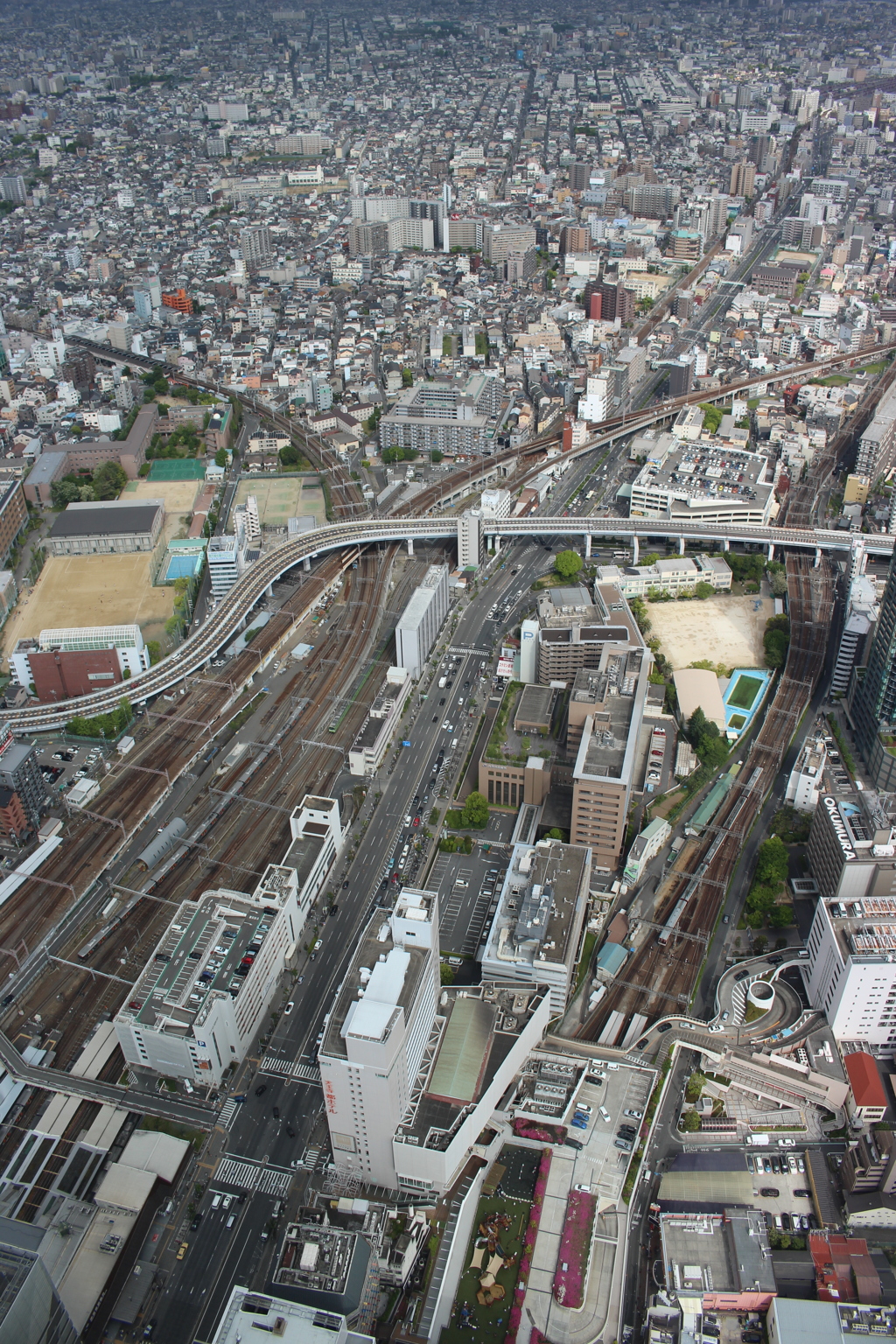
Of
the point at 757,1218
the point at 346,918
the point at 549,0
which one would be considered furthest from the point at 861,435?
the point at 549,0

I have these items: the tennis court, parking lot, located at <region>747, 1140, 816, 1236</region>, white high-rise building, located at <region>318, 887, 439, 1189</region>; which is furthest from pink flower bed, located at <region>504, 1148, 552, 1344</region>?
the tennis court

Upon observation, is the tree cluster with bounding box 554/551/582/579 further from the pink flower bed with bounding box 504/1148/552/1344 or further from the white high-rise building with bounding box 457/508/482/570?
the pink flower bed with bounding box 504/1148/552/1344

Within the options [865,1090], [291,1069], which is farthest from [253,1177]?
[865,1090]

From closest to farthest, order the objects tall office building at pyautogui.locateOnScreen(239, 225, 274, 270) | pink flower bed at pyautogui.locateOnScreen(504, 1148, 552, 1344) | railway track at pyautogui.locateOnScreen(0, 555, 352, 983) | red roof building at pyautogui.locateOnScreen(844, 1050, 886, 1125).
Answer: pink flower bed at pyautogui.locateOnScreen(504, 1148, 552, 1344) < red roof building at pyautogui.locateOnScreen(844, 1050, 886, 1125) < railway track at pyautogui.locateOnScreen(0, 555, 352, 983) < tall office building at pyautogui.locateOnScreen(239, 225, 274, 270)

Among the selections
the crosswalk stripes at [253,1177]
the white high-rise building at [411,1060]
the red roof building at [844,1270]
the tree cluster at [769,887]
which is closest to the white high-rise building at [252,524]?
the tree cluster at [769,887]

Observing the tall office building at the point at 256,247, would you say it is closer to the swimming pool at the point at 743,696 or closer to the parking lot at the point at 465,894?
the swimming pool at the point at 743,696
